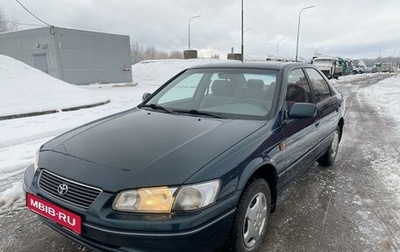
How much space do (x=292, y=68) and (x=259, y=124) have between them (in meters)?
1.22

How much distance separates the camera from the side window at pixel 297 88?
3199 millimetres

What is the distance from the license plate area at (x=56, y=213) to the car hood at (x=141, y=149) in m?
0.23

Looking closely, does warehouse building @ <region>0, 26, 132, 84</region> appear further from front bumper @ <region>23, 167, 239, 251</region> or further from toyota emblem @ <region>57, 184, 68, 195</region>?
front bumper @ <region>23, 167, 239, 251</region>

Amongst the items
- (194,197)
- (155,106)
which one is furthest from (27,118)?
(194,197)

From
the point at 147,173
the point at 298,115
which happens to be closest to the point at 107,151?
the point at 147,173

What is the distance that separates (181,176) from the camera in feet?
6.22

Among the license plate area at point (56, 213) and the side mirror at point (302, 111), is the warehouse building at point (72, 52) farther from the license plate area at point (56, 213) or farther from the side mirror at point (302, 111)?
the side mirror at point (302, 111)

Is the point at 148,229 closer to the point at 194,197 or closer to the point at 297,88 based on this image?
the point at 194,197

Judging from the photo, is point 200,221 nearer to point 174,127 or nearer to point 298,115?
point 174,127

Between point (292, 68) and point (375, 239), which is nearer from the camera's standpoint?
point (375, 239)

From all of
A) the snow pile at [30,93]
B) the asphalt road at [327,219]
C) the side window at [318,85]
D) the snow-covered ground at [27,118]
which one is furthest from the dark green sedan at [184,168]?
the snow pile at [30,93]

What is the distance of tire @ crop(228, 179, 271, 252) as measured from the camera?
2.17 meters

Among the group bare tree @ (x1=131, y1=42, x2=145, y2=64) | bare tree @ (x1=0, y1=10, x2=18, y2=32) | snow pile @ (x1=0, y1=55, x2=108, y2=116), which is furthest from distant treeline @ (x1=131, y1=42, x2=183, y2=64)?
snow pile @ (x1=0, y1=55, x2=108, y2=116)

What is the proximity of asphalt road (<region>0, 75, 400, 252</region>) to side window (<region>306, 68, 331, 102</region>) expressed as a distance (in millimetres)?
1139
